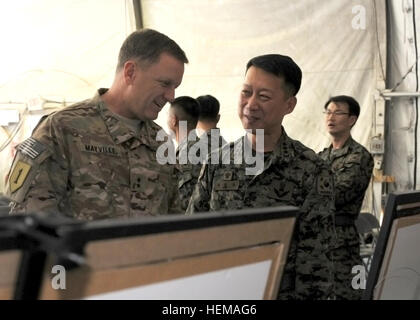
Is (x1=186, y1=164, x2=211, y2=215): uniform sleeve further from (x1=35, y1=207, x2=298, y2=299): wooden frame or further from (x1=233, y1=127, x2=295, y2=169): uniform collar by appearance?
(x1=35, y1=207, x2=298, y2=299): wooden frame

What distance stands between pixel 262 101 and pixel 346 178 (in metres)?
1.43

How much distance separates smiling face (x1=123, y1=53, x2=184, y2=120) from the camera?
1.59 meters

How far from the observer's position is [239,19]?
4.55m

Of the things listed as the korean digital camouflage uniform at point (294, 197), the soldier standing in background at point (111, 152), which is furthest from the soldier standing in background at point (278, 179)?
the soldier standing in background at point (111, 152)

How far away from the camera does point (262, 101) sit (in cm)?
176

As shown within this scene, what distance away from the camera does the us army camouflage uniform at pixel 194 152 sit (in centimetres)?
298

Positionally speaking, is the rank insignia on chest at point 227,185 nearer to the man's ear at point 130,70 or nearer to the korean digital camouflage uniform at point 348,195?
the man's ear at point 130,70

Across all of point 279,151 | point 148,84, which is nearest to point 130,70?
point 148,84

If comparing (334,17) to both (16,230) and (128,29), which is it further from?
(16,230)

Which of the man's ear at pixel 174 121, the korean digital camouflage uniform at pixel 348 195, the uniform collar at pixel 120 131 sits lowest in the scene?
the korean digital camouflage uniform at pixel 348 195

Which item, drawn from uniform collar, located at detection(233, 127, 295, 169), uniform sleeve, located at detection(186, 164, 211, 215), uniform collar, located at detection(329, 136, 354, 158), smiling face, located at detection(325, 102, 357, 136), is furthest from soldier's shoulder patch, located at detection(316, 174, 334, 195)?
smiling face, located at detection(325, 102, 357, 136)

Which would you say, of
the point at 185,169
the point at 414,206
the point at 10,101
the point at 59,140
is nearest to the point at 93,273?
the point at 414,206

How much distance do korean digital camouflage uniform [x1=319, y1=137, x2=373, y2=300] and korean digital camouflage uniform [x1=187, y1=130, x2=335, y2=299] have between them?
101cm
